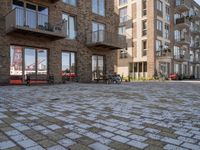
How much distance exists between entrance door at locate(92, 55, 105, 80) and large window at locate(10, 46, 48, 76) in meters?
4.93

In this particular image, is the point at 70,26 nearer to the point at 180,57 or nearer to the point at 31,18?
the point at 31,18

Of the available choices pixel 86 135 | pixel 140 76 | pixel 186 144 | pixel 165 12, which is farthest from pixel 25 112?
pixel 165 12

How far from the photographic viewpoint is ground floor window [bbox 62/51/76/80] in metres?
15.9

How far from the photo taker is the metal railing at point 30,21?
11984 millimetres

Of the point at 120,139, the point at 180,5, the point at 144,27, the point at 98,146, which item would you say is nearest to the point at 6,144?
the point at 98,146

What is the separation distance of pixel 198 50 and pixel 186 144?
43009 millimetres

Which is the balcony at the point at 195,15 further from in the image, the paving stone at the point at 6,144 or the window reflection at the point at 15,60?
the paving stone at the point at 6,144

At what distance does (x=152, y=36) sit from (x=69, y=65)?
45.7 feet

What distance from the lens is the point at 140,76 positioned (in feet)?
91.4

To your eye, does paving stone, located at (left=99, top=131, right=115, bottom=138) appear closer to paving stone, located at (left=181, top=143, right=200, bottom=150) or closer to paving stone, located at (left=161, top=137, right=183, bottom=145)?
paving stone, located at (left=161, top=137, right=183, bottom=145)

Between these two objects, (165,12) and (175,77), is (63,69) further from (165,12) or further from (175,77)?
(165,12)

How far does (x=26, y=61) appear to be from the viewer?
13453mm

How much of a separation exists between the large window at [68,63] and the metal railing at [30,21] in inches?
87.4

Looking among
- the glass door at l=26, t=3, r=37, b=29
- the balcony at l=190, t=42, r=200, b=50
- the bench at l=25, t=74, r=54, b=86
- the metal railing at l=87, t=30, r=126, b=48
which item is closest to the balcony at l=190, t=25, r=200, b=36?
the balcony at l=190, t=42, r=200, b=50
